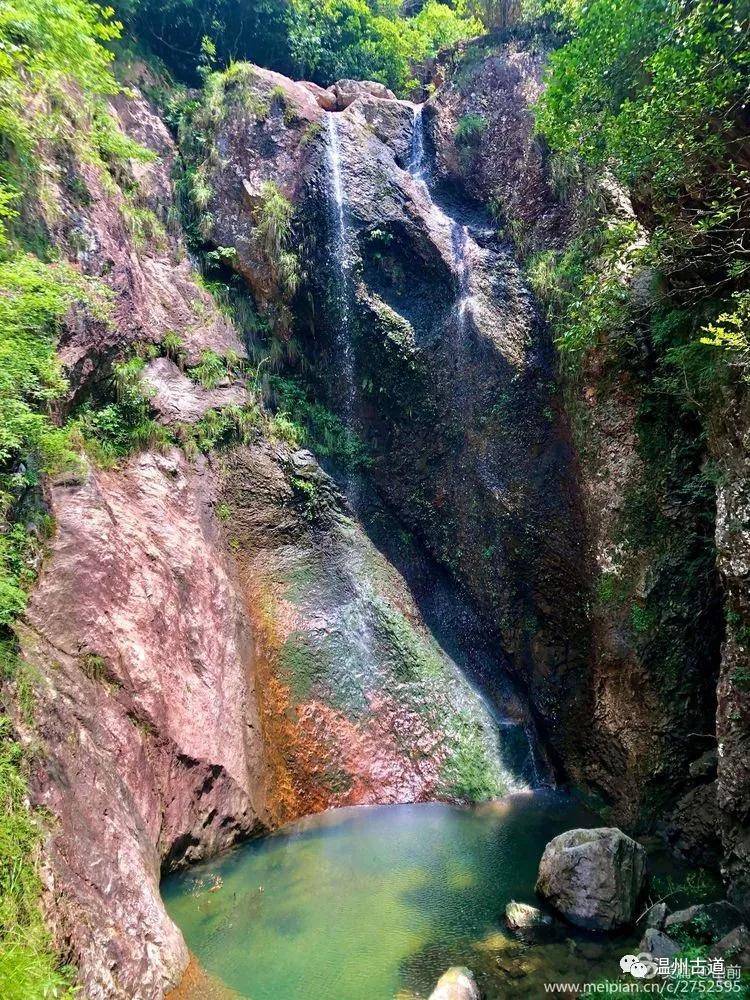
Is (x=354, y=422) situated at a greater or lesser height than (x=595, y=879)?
greater

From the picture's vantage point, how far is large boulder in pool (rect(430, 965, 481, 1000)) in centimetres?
454

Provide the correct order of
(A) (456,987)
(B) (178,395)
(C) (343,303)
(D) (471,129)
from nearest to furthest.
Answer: (A) (456,987) < (B) (178,395) < (C) (343,303) < (D) (471,129)

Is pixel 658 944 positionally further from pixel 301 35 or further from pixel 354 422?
pixel 301 35

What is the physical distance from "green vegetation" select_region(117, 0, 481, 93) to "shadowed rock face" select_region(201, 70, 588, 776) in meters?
2.66

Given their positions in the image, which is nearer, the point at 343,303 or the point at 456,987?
the point at 456,987

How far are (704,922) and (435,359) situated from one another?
9.37 meters

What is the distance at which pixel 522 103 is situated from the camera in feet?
40.7

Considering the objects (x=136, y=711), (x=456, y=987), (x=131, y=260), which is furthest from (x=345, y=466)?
(x=456, y=987)

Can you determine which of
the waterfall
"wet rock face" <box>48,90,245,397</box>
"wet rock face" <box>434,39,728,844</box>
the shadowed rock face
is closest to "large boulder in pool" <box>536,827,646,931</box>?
"wet rock face" <box>434,39,728,844</box>

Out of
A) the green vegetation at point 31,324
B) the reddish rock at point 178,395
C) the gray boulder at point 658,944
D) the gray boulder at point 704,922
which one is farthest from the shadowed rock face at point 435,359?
the gray boulder at point 658,944

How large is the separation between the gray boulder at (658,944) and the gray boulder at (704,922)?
123 mm

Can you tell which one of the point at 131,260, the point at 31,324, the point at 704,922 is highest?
the point at 131,260

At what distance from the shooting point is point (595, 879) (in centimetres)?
572

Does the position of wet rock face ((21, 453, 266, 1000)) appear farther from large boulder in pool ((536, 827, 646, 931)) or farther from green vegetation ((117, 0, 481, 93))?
green vegetation ((117, 0, 481, 93))
